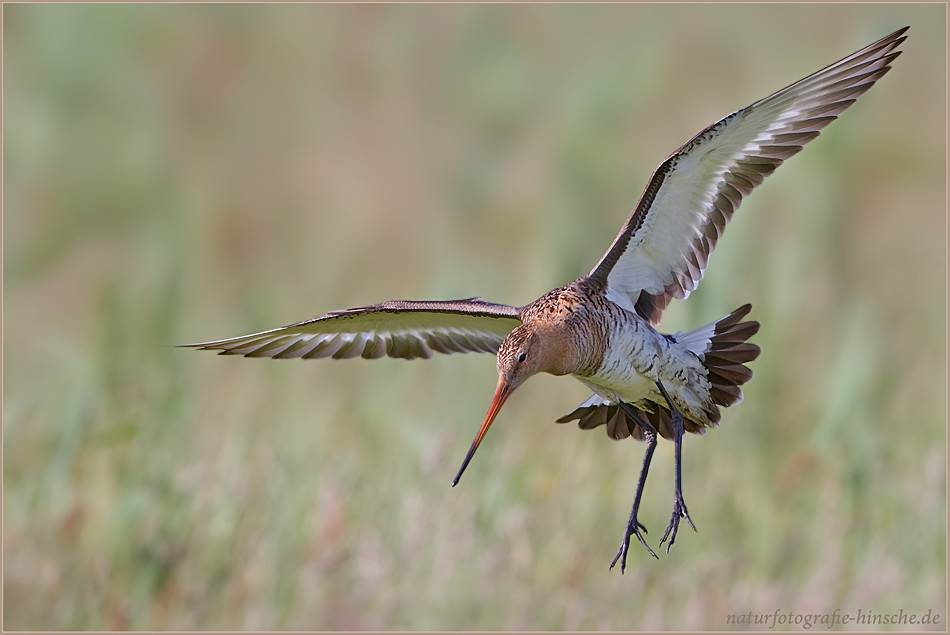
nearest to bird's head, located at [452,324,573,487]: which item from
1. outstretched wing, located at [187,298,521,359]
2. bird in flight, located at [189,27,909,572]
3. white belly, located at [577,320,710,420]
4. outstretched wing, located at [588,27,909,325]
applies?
bird in flight, located at [189,27,909,572]

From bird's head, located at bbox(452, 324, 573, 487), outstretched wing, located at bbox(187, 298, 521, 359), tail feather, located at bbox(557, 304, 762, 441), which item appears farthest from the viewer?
outstretched wing, located at bbox(187, 298, 521, 359)

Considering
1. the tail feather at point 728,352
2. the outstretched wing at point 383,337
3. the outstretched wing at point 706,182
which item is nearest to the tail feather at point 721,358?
the tail feather at point 728,352

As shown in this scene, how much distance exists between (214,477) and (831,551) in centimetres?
405

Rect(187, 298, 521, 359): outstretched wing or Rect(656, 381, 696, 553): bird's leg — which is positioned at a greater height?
Rect(187, 298, 521, 359): outstretched wing

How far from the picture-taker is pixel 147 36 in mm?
10852

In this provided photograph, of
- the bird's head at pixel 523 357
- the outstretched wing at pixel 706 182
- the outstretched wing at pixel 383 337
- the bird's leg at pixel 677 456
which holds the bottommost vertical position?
the bird's leg at pixel 677 456

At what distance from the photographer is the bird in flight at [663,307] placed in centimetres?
487

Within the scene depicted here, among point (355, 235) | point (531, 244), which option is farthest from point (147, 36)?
point (531, 244)

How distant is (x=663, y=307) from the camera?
5.48m

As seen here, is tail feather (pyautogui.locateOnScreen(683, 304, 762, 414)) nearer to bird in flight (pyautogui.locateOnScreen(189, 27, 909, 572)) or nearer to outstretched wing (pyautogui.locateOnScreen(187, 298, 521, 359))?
bird in flight (pyautogui.locateOnScreen(189, 27, 909, 572))

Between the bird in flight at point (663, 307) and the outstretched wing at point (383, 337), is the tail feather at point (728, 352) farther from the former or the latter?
the outstretched wing at point (383, 337)

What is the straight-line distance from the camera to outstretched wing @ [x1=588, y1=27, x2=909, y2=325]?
4.98 m

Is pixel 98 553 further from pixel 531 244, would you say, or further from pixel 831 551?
pixel 831 551

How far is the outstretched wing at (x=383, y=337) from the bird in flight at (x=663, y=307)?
0.03m
